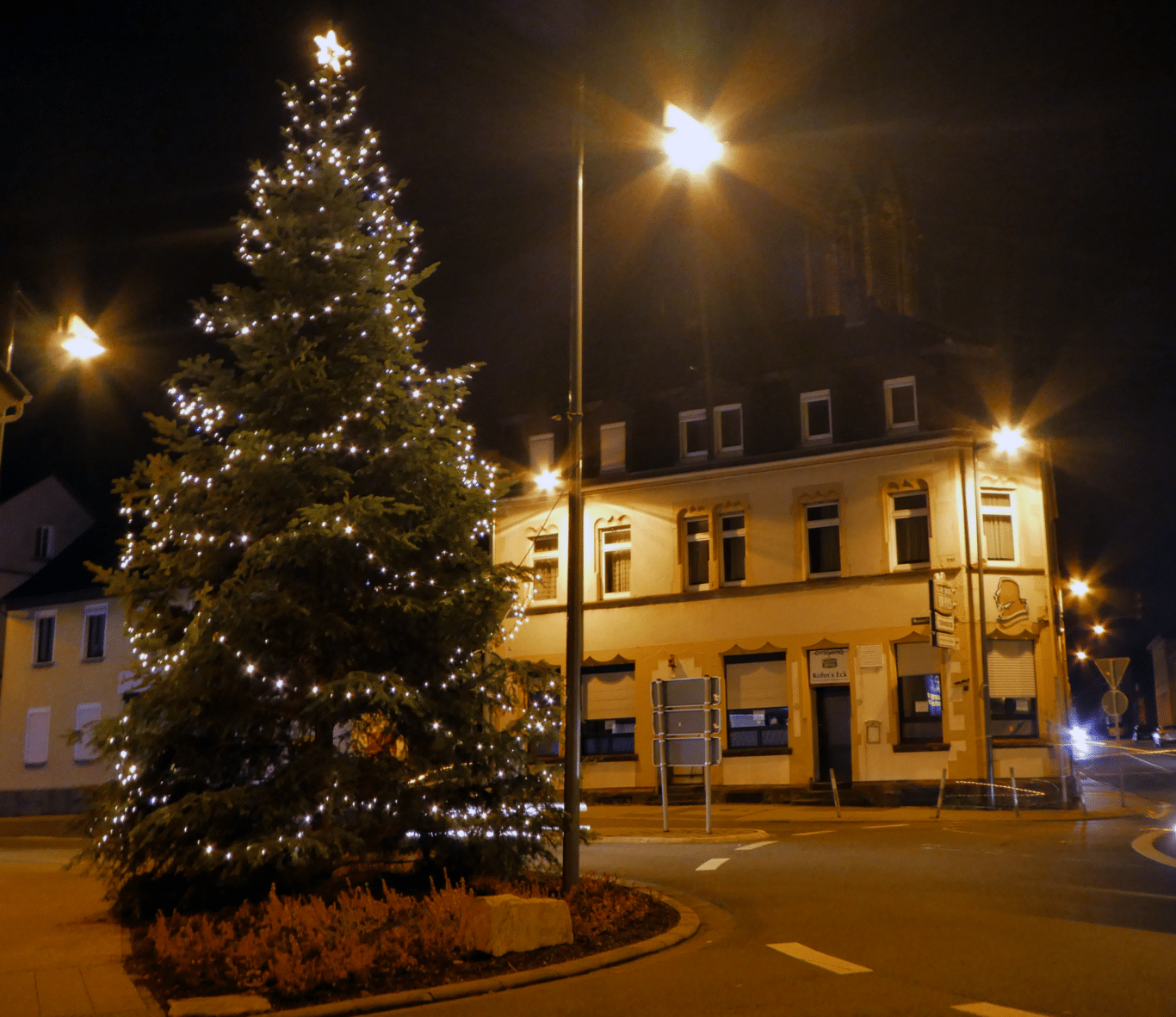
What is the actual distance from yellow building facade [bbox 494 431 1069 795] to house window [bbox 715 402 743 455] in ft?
1.96

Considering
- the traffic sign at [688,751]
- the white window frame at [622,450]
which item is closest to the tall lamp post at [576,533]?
the traffic sign at [688,751]

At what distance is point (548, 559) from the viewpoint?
37.2 metres

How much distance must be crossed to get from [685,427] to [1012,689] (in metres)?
11.7

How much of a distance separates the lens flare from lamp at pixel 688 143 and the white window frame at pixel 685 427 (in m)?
23.5

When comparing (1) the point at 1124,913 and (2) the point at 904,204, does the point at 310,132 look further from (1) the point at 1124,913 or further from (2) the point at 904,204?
(2) the point at 904,204

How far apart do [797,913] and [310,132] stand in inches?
370

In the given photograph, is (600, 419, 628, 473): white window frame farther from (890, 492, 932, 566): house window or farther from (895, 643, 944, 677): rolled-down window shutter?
(895, 643, 944, 677): rolled-down window shutter

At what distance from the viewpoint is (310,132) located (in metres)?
13.0

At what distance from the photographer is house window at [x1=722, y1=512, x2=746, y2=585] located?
112 ft

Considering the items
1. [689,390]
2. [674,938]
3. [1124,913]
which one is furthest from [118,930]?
[689,390]

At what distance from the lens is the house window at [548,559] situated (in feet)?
121

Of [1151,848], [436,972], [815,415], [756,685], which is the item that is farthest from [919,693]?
[436,972]

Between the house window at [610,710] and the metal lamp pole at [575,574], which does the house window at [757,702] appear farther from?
the metal lamp pole at [575,574]

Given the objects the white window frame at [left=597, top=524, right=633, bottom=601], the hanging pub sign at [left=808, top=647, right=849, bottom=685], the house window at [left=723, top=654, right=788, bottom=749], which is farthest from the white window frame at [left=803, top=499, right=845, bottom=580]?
the white window frame at [left=597, top=524, right=633, bottom=601]
